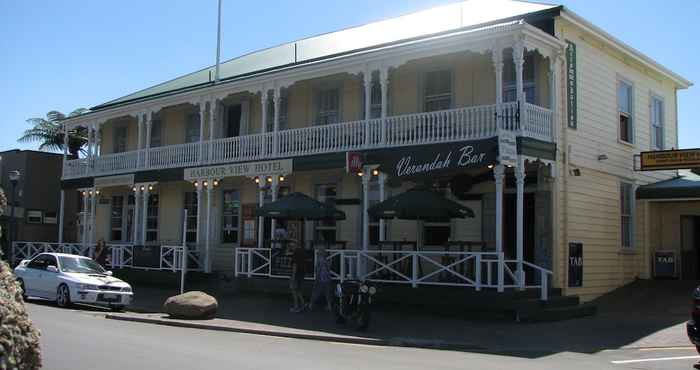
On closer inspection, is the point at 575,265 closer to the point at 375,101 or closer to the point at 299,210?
the point at 299,210

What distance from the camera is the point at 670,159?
1975 centimetres

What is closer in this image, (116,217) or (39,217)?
(116,217)

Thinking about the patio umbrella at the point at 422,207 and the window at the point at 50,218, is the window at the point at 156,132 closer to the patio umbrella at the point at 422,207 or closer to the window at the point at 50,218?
the window at the point at 50,218

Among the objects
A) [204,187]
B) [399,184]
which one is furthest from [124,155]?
[399,184]

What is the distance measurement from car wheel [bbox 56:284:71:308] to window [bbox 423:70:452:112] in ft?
34.3

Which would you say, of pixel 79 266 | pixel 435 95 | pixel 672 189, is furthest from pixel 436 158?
pixel 79 266

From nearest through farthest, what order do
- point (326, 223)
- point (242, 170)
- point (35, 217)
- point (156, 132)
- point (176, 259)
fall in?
point (242, 170) < point (326, 223) < point (176, 259) < point (156, 132) < point (35, 217)

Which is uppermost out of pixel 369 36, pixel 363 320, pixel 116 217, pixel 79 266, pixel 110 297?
pixel 369 36

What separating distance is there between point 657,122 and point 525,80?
705cm

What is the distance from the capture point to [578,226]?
18.3 m

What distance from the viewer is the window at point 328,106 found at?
22172mm

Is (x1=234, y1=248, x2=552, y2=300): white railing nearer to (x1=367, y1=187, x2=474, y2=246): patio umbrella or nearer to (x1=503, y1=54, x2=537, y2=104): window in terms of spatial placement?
(x1=367, y1=187, x2=474, y2=246): patio umbrella

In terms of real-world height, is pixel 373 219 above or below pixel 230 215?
below

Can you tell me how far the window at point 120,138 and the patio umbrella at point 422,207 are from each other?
16.7 metres
